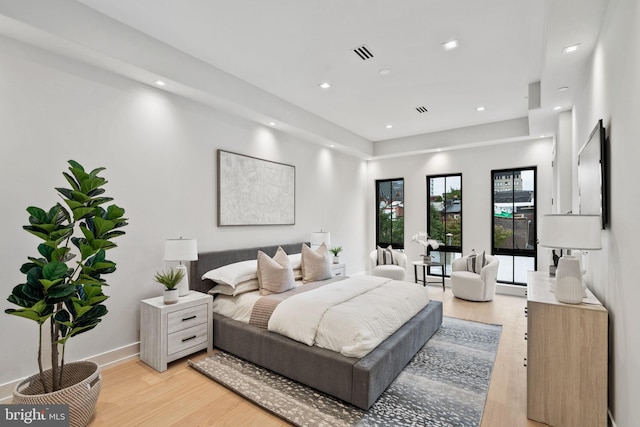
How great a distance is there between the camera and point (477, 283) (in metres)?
5.13

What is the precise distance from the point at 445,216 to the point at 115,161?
18.7 feet

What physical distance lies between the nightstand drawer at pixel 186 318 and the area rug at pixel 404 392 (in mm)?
369

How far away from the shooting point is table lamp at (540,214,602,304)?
2018mm

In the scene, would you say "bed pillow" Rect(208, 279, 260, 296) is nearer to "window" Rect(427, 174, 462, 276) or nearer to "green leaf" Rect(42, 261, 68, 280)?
"green leaf" Rect(42, 261, 68, 280)

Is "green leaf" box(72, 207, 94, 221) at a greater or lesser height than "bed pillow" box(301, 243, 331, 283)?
greater

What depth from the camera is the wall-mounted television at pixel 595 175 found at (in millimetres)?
2100

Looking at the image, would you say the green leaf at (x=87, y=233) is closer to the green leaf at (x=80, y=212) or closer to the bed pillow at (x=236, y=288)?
the green leaf at (x=80, y=212)

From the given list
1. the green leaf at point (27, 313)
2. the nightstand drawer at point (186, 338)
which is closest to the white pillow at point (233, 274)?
the nightstand drawer at point (186, 338)

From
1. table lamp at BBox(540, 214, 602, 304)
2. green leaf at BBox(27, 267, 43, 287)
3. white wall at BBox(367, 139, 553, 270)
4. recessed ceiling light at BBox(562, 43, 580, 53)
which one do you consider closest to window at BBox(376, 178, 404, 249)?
white wall at BBox(367, 139, 553, 270)

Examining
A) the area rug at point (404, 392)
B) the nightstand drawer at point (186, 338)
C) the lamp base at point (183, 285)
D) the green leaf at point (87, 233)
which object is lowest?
the area rug at point (404, 392)

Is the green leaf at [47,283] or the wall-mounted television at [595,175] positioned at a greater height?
the wall-mounted television at [595,175]

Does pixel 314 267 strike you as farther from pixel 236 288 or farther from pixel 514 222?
pixel 514 222

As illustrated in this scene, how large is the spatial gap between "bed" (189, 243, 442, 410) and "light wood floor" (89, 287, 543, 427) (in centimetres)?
39

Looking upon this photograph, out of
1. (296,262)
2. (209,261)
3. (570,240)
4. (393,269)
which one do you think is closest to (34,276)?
(209,261)
